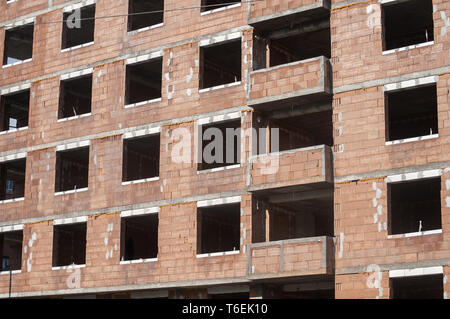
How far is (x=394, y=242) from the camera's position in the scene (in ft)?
102

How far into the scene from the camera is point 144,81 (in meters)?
42.4

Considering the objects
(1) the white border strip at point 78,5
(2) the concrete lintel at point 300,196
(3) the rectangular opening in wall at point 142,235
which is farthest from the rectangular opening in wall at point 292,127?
(1) the white border strip at point 78,5

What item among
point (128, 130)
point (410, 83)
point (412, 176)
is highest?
point (410, 83)

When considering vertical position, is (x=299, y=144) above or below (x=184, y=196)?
above

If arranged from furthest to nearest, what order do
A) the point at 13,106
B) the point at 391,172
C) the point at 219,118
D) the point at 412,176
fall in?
the point at 13,106, the point at 219,118, the point at 391,172, the point at 412,176

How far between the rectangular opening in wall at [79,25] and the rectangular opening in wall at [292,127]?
10513mm

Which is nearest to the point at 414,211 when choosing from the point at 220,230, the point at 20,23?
the point at 220,230

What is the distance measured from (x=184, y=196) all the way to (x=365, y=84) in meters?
8.67

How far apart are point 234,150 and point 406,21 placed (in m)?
8.64

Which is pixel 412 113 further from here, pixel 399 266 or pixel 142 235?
pixel 142 235

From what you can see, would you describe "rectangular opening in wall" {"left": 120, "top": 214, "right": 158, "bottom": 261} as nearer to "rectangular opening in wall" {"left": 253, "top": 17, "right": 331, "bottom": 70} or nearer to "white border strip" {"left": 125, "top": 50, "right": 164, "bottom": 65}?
"white border strip" {"left": 125, "top": 50, "right": 164, "bottom": 65}
